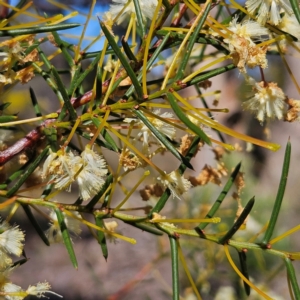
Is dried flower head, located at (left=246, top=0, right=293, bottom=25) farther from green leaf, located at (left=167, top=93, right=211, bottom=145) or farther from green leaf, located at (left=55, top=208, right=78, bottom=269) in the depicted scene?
green leaf, located at (left=55, top=208, right=78, bottom=269)

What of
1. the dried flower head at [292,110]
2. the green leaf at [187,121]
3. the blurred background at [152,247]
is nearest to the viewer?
the green leaf at [187,121]

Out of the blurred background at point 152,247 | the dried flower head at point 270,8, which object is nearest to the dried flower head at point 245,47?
the dried flower head at point 270,8

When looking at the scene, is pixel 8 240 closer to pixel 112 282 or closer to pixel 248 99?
pixel 248 99

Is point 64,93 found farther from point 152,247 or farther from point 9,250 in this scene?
point 152,247

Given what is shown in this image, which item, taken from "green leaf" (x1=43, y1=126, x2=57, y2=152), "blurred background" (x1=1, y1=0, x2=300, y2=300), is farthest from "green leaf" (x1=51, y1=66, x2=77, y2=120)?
"blurred background" (x1=1, y1=0, x2=300, y2=300)

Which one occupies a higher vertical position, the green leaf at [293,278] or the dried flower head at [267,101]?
the dried flower head at [267,101]

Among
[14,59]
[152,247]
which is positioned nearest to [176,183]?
[14,59]

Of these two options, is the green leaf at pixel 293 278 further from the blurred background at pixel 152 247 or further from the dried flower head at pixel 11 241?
the blurred background at pixel 152 247
